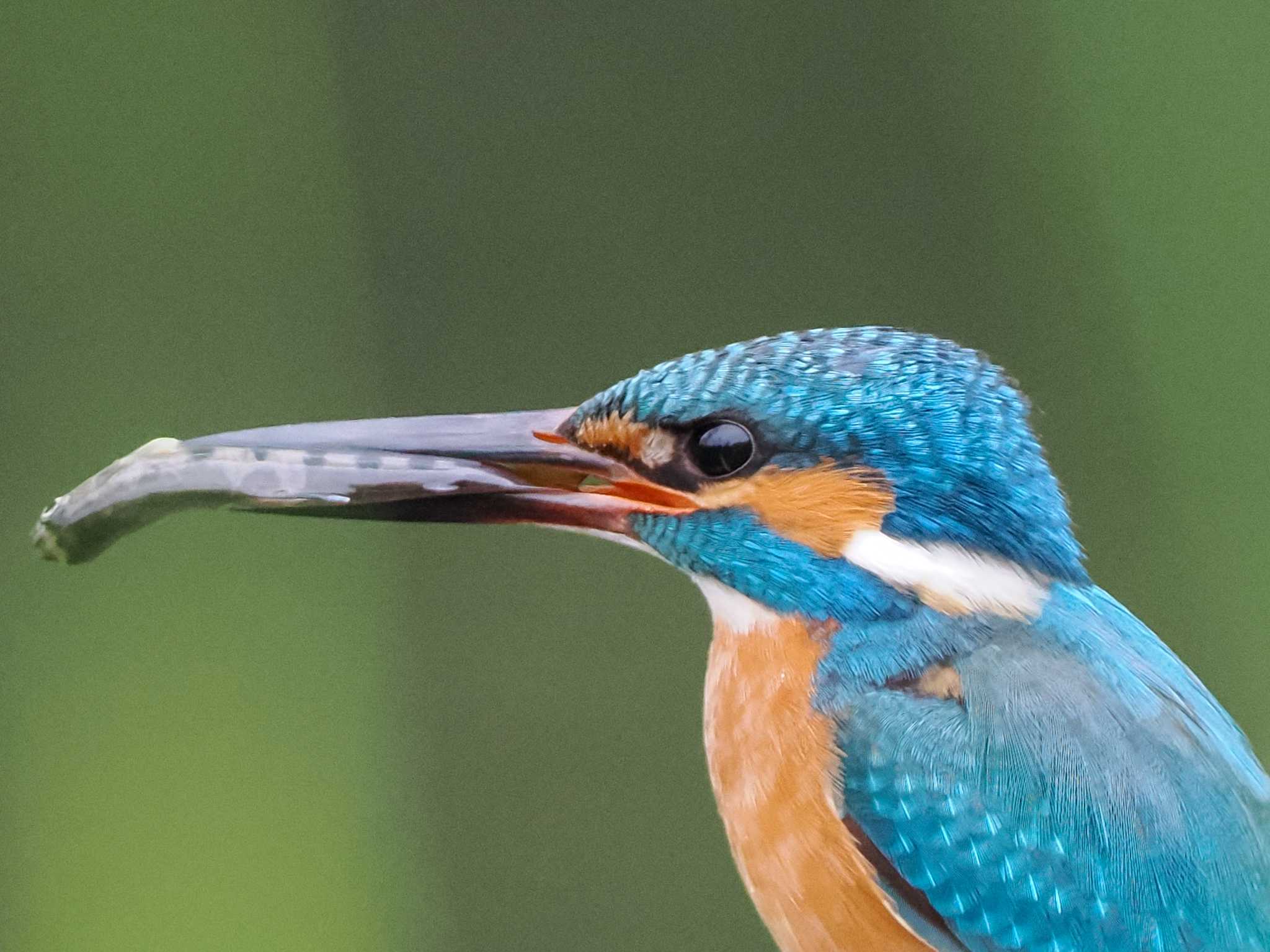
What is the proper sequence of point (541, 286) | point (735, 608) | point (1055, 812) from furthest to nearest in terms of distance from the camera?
point (541, 286) < point (735, 608) < point (1055, 812)

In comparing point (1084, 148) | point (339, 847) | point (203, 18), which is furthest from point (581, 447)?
point (203, 18)

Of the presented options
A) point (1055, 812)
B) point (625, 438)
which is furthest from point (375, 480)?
point (1055, 812)

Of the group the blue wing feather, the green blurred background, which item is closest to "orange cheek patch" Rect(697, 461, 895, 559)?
the blue wing feather

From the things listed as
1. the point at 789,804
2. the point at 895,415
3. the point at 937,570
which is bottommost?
the point at 789,804

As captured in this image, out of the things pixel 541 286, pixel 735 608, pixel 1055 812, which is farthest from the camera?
pixel 541 286

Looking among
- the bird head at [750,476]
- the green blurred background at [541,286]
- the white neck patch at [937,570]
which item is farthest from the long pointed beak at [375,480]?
the green blurred background at [541,286]

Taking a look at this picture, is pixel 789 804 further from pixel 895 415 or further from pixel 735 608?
pixel 895 415

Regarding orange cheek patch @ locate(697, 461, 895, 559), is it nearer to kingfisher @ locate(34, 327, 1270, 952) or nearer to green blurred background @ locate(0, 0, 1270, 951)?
kingfisher @ locate(34, 327, 1270, 952)

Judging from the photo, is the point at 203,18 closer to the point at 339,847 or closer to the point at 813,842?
the point at 339,847
